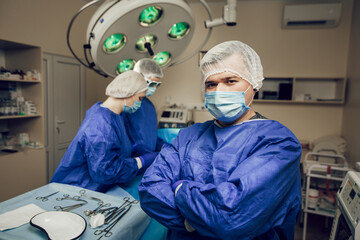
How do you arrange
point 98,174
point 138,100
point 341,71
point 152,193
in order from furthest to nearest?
1. point 341,71
2. point 138,100
3. point 98,174
4. point 152,193

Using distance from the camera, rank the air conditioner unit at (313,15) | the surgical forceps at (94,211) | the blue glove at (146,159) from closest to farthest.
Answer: the surgical forceps at (94,211) < the blue glove at (146,159) < the air conditioner unit at (313,15)

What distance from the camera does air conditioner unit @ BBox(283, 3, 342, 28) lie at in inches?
112

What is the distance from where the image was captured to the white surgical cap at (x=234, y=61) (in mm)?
874

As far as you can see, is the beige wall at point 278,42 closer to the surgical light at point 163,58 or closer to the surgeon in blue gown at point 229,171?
the surgical light at point 163,58

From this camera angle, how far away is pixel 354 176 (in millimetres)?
1118

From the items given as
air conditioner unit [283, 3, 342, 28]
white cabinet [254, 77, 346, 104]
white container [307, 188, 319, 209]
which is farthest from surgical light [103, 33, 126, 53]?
air conditioner unit [283, 3, 342, 28]

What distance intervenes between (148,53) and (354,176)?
4.36 ft

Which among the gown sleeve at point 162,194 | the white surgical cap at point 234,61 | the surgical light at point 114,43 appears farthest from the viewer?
the surgical light at point 114,43

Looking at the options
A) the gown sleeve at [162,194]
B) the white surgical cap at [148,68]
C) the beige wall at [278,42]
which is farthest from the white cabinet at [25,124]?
the gown sleeve at [162,194]

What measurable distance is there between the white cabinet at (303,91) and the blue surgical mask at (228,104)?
7.96ft

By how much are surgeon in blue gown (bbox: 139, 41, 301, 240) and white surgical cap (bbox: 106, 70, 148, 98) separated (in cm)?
76

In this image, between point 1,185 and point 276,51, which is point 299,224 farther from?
point 1,185

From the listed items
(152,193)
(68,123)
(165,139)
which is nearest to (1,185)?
(68,123)

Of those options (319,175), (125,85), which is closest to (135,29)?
(125,85)
